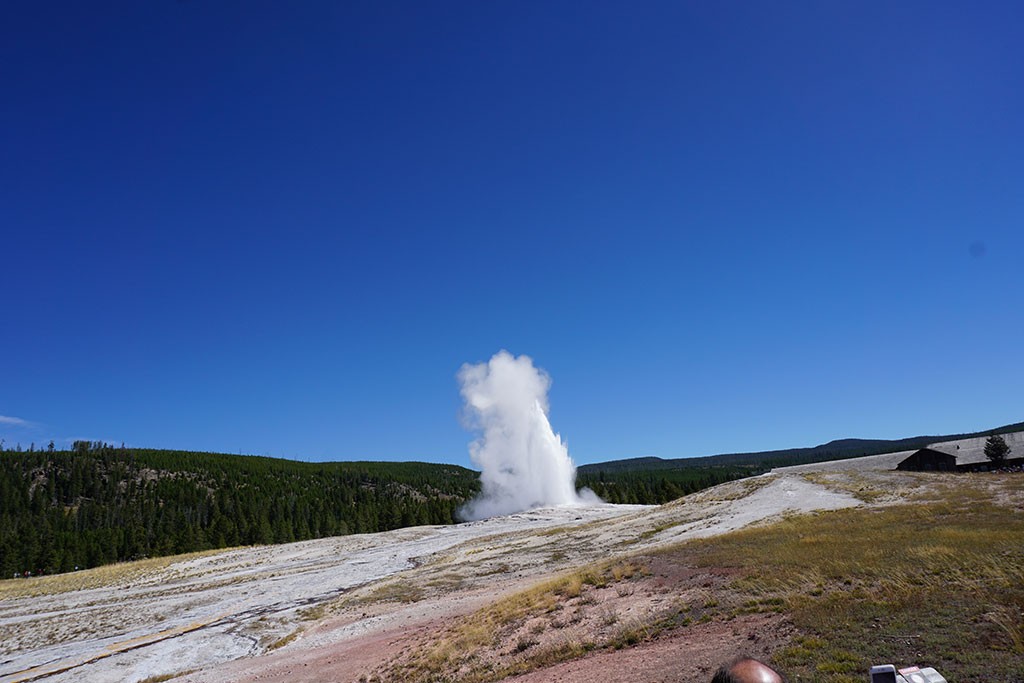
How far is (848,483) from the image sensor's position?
58469 millimetres

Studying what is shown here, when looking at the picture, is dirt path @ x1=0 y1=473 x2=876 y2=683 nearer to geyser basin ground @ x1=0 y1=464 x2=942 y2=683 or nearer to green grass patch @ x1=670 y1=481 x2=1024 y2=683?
geyser basin ground @ x1=0 y1=464 x2=942 y2=683

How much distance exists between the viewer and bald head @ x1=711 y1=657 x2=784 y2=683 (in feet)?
19.2

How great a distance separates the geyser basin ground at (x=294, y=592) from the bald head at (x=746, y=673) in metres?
22.2

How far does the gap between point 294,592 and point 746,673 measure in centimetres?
4397

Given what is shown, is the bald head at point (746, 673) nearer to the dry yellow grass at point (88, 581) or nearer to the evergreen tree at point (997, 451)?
the dry yellow grass at point (88, 581)

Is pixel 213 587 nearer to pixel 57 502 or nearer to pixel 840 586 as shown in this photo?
pixel 840 586

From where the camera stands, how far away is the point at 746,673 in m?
5.94

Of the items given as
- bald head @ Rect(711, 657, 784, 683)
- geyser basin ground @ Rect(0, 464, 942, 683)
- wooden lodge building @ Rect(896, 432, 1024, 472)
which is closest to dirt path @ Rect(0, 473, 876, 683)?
geyser basin ground @ Rect(0, 464, 942, 683)

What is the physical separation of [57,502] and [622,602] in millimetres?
205308

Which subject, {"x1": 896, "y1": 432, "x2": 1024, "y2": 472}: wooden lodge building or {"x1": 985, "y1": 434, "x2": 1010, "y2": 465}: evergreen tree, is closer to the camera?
{"x1": 985, "y1": 434, "x2": 1010, "y2": 465}: evergreen tree

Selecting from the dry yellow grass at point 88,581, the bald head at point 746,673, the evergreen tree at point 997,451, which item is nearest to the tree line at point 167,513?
the dry yellow grass at point 88,581

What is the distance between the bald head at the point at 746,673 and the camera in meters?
5.86

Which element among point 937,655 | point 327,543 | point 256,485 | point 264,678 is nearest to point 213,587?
point 327,543

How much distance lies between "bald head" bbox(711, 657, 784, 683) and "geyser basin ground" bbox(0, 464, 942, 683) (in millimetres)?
22233
